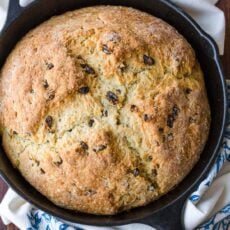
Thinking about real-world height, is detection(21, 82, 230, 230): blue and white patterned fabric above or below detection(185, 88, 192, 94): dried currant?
below

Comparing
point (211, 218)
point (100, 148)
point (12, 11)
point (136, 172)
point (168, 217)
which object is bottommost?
point (211, 218)

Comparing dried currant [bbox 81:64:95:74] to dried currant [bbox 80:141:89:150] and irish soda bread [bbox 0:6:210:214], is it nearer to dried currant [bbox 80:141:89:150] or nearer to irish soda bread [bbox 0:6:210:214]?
irish soda bread [bbox 0:6:210:214]

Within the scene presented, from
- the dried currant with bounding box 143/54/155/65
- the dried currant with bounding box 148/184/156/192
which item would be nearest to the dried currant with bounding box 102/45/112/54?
the dried currant with bounding box 143/54/155/65

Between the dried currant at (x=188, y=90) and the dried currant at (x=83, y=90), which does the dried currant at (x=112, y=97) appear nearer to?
the dried currant at (x=83, y=90)

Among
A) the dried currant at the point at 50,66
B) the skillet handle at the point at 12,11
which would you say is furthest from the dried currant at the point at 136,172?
the skillet handle at the point at 12,11

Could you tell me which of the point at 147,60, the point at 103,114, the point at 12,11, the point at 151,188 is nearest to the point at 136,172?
the point at 151,188

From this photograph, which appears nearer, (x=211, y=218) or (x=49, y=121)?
(x=49, y=121)

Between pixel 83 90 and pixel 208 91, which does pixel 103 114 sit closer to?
pixel 83 90
